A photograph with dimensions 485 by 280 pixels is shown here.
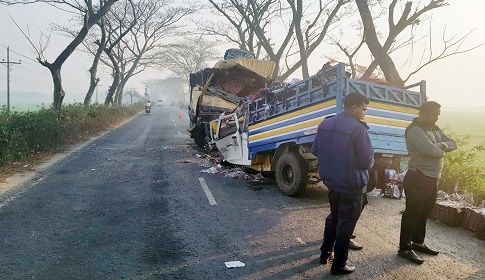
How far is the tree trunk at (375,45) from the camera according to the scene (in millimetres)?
8953

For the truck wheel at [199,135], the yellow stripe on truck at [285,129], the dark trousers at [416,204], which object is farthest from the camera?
the truck wheel at [199,135]

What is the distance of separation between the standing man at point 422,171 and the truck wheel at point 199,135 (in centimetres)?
918

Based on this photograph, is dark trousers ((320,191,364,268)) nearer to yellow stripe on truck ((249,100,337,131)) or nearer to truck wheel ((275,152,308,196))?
yellow stripe on truck ((249,100,337,131))

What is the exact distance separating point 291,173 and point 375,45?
4.60 m

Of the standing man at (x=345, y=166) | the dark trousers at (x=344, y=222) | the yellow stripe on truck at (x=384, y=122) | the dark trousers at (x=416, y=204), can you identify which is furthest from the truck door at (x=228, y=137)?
the dark trousers at (x=344, y=222)

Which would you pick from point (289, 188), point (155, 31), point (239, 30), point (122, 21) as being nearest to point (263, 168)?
point (289, 188)

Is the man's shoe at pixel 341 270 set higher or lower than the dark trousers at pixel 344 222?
lower

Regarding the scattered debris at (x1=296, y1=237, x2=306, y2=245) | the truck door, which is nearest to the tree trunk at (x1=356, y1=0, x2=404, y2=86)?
the truck door

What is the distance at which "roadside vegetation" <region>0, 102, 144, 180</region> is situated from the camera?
830 cm

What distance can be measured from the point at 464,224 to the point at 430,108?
2291 millimetres

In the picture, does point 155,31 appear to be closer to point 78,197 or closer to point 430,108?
point 78,197

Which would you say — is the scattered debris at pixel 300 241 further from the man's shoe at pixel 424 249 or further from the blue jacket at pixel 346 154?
the man's shoe at pixel 424 249

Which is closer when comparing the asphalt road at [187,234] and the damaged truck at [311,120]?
the asphalt road at [187,234]

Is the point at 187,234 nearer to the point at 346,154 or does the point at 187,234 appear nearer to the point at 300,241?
the point at 300,241
